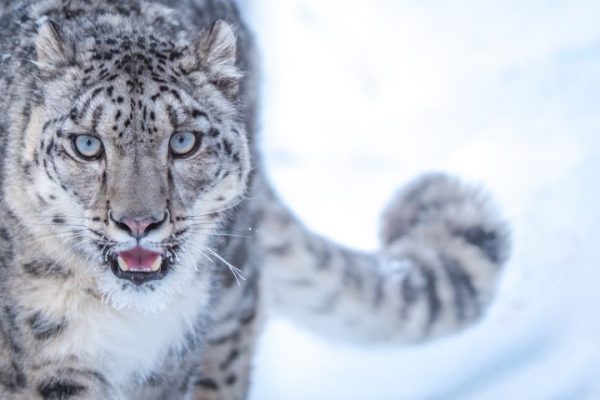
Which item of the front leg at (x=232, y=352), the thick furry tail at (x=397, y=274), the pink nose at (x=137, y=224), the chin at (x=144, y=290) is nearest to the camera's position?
the pink nose at (x=137, y=224)

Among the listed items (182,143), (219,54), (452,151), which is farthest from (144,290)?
(452,151)

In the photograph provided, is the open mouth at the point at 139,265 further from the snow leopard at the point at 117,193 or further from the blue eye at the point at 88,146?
the blue eye at the point at 88,146

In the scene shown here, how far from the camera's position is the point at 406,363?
4906 millimetres

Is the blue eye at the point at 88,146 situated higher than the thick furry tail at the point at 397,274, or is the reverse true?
the thick furry tail at the point at 397,274

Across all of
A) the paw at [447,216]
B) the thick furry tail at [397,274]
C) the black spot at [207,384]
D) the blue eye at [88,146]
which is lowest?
the black spot at [207,384]

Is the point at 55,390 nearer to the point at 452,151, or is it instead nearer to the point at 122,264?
the point at 122,264

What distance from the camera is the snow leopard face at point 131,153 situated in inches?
124

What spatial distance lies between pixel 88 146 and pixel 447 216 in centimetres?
201

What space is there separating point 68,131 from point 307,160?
322cm

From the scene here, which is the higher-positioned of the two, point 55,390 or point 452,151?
point 452,151

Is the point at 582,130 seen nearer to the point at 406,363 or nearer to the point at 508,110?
the point at 508,110

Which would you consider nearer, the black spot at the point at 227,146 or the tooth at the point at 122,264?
the tooth at the point at 122,264

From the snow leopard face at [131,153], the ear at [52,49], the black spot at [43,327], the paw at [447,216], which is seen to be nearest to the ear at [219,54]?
the snow leopard face at [131,153]

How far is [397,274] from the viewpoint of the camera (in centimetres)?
483
